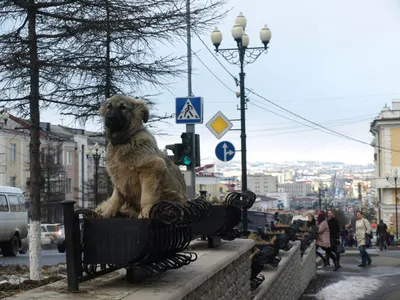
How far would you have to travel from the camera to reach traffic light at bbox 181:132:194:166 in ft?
45.5

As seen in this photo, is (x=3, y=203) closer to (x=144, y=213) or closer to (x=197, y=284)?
(x=144, y=213)

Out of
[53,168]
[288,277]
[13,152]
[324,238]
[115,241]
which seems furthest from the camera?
[13,152]

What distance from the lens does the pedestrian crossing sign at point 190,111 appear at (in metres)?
14.1

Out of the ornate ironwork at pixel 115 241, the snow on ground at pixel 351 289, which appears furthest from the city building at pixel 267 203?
the ornate ironwork at pixel 115 241

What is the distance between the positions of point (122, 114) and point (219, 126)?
Answer: 12137 millimetres

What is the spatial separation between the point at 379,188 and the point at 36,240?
63.2 metres

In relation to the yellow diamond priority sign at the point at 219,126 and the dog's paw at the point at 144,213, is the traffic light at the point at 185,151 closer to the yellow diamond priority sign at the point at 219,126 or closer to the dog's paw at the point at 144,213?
the yellow diamond priority sign at the point at 219,126

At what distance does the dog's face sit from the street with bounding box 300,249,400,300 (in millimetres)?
9446

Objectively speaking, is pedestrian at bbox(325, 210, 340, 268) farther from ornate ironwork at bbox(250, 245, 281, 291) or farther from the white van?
the white van

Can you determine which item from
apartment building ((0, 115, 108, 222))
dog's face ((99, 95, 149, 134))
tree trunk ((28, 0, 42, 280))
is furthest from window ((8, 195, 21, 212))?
apartment building ((0, 115, 108, 222))

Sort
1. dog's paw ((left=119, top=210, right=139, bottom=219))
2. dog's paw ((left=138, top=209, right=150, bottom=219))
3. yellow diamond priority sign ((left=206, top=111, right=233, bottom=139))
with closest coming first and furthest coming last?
dog's paw ((left=138, top=209, right=150, bottom=219)) < dog's paw ((left=119, top=210, right=139, bottom=219)) < yellow diamond priority sign ((left=206, top=111, right=233, bottom=139))

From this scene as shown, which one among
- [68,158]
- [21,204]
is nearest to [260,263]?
[21,204]

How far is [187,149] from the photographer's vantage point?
13922mm

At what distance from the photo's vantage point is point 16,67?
372 inches
